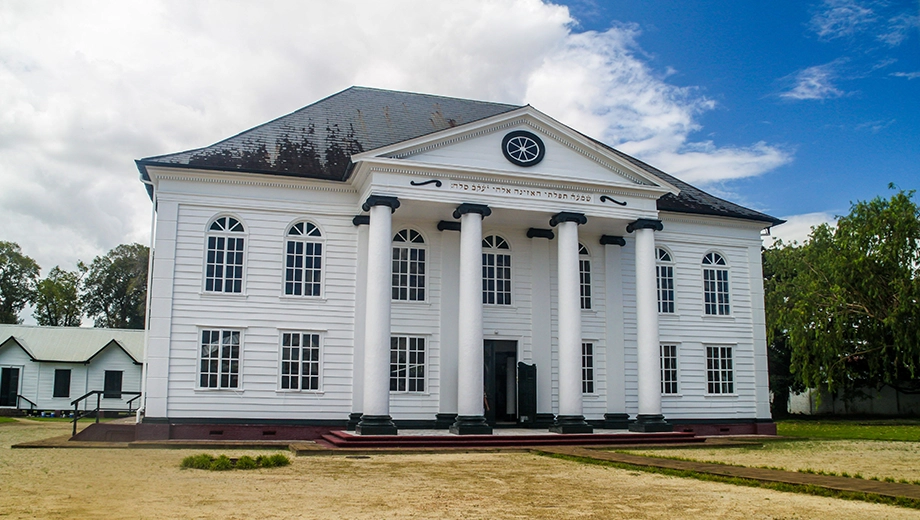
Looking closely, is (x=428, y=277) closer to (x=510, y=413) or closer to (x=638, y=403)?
(x=510, y=413)

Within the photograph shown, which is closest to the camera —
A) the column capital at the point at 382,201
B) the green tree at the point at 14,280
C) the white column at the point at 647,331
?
the column capital at the point at 382,201

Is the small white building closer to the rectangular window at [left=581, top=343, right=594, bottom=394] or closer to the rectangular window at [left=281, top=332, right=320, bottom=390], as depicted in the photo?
the rectangular window at [left=281, top=332, right=320, bottom=390]

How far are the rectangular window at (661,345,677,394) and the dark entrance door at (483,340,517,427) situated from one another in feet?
16.5

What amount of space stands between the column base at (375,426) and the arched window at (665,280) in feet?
34.6

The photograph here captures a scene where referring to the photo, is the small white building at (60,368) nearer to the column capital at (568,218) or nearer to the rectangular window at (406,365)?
the rectangular window at (406,365)

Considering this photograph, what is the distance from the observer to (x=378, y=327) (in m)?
20.2

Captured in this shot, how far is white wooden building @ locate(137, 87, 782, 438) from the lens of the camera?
69.0ft

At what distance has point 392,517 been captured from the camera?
334 inches

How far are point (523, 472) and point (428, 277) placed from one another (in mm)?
10568

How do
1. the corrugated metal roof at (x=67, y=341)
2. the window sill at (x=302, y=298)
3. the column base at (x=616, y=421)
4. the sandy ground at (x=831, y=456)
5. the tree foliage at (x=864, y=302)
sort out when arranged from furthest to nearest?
the corrugated metal roof at (x=67, y=341), the tree foliage at (x=864, y=302), the column base at (x=616, y=421), the window sill at (x=302, y=298), the sandy ground at (x=831, y=456)

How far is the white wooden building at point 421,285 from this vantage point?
2103cm

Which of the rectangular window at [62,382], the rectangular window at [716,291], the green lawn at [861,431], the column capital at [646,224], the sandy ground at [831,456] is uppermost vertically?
the column capital at [646,224]

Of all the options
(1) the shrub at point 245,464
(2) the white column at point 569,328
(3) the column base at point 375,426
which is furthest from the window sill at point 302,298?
(1) the shrub at point 245,464

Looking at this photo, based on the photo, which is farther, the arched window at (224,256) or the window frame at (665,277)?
the window frame at (665,277)
